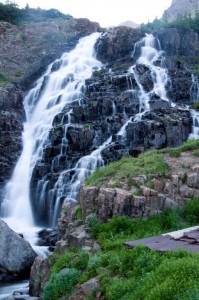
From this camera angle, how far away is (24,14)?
59031 mm

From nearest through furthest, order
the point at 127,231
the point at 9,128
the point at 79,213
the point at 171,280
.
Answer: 1. the point at 171,280
2. the point at 127,231
3. the point at 79,213
4. the point at 9,128

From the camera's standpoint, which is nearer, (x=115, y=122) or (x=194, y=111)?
(x=115, y=122)

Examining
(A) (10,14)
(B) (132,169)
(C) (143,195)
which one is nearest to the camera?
(C) (143,195)

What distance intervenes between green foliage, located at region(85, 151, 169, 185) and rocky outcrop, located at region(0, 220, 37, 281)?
3993mm

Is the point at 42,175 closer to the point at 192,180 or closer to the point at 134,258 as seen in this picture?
the point at 192,180

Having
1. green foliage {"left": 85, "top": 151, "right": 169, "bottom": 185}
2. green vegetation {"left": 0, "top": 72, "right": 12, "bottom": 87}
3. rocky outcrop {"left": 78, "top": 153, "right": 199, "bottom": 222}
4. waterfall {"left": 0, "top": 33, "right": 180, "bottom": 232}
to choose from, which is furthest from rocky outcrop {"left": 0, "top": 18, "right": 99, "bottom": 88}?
rocky outcrop {"left": 78, "top": 153, "right": 199, "bottom": 222}

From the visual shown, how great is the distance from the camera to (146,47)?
46.4m

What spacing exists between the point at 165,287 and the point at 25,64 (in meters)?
41.9

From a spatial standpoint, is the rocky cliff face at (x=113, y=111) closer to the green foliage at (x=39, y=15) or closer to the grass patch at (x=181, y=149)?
the grass patch at (x=181, y=149)

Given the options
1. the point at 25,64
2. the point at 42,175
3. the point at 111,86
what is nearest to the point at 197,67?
the point at 111,86

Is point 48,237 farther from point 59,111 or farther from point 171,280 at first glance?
point 59,111

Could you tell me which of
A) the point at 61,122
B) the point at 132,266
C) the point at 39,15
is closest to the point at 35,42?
the point at 39,15

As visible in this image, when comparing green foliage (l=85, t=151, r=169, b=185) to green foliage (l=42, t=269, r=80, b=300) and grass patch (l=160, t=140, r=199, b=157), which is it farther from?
green foliage (l=42, t=269, r=80, b=300)

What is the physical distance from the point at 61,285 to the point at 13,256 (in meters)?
7.23
